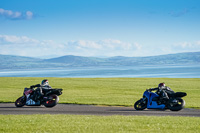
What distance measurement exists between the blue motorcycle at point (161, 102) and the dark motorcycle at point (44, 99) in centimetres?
515

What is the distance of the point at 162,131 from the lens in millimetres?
11227

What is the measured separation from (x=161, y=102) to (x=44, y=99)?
7.37m

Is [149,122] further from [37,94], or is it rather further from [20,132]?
[37,94]

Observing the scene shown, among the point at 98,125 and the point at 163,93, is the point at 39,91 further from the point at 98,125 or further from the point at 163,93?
the point at 98,125

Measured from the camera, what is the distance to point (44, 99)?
65.1 feet

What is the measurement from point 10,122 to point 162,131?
255 inches

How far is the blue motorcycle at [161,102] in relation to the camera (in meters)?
17.8

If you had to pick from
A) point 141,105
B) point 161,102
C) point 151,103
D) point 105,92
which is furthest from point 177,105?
point 105,92

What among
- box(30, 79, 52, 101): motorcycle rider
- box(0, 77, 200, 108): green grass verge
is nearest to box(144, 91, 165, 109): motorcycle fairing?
box(0, 77, 200, 108): green grass verge

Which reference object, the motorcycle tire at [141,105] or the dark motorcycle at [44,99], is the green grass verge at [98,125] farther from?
the dark motorcycle at [44,99]

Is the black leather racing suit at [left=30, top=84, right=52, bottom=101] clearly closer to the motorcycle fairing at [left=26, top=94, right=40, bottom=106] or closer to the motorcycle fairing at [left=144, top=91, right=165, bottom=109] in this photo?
the motorcycle fairing at [left=26, top=94, right=40, bottom=106]

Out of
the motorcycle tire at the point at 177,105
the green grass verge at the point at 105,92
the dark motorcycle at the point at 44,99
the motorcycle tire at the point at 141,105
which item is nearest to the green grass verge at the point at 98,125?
the motorcycle tire at the point at 177,105

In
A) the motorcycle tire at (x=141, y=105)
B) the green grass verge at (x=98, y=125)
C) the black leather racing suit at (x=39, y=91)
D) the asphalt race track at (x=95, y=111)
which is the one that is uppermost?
the black leather racing suit at (x=39, y=91)

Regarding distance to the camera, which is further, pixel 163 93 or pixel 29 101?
pixel 29 101
